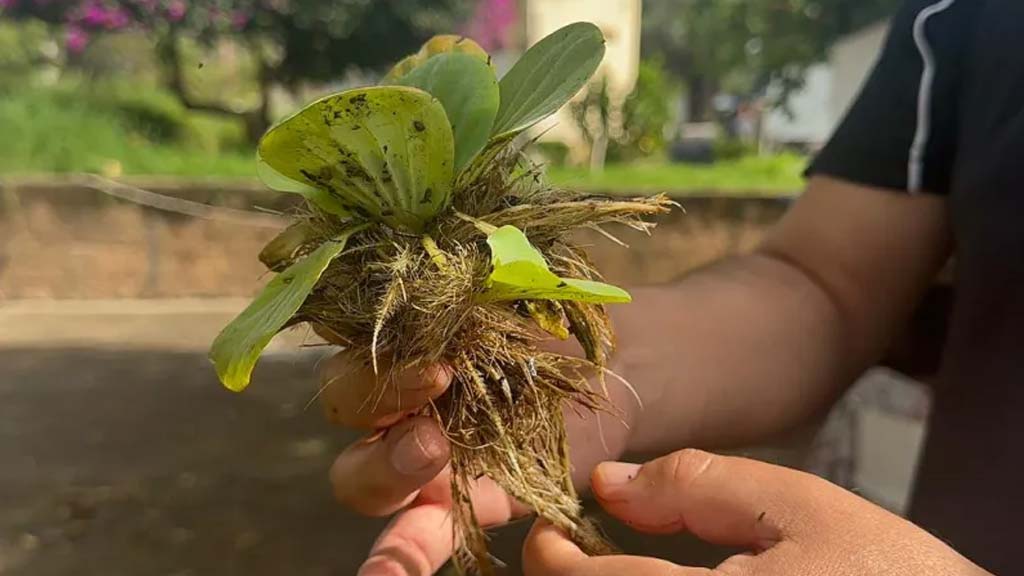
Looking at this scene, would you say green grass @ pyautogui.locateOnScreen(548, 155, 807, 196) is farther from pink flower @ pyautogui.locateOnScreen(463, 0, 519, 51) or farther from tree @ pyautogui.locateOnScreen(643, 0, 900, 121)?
pink flower @ pyautogui.locateOnScreen(463, 0, 519, 51)

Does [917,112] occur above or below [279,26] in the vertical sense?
above

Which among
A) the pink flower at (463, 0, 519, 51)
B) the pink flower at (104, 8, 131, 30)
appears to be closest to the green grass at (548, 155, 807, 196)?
the pink flower at (463, 0, 519, 51)

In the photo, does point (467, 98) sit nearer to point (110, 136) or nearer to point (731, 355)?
point (731, 355)

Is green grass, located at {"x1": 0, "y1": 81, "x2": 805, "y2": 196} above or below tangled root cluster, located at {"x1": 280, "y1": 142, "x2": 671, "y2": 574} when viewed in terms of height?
below

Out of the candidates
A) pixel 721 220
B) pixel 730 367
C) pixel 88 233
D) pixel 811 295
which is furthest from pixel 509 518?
pixel 88 233

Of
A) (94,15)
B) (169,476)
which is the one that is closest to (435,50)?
(169,476)

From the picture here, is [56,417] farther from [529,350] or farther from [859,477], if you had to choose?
[529,350]
